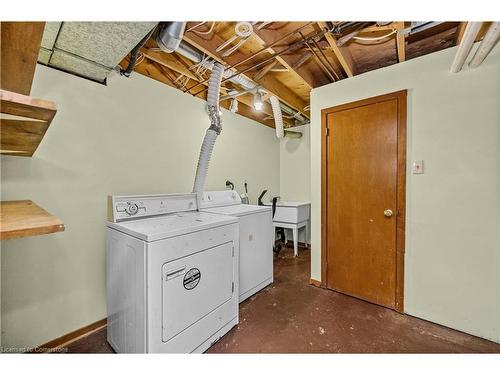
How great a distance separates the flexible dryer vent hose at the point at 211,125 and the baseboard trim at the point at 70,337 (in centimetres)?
142

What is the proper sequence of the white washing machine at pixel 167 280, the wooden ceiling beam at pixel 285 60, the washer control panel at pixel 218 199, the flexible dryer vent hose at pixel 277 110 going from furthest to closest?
the flexible dryer vent hose at pixel 277 110 < the washer control panel at pixel 218 199 < the wooden ceiling beam at pixel 285 60 < the white washing machine at pixel 167 280

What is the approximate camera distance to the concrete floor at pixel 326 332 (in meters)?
1.59

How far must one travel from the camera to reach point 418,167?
6.21ft

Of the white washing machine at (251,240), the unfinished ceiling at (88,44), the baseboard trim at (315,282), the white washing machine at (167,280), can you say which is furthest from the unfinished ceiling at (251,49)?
the baseboard trim at (315,282)

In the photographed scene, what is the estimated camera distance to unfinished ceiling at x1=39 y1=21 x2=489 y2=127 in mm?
1340

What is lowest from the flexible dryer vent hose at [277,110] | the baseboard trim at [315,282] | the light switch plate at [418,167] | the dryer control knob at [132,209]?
the baseboard trim at [315,282]

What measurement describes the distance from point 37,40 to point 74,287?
5.60 ft

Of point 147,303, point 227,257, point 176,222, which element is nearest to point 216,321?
point 227,257

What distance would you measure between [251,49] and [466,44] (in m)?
1.59

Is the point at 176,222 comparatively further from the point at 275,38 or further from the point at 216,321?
the point at 275,38

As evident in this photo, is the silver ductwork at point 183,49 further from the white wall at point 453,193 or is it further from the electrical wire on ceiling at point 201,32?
the white wall at point 453,193

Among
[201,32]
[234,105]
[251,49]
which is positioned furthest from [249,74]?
[201,32]

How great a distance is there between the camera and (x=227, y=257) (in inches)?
69.0
